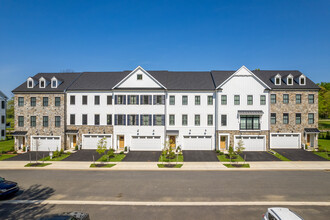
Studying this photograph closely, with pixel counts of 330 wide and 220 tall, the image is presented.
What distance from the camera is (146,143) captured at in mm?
32031

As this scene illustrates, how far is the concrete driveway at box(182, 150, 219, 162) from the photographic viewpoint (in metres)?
27.2

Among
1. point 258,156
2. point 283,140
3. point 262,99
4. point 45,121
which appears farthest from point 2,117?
point 283,140

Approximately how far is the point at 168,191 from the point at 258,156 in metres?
17.8

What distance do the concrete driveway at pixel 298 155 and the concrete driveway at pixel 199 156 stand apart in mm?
10168

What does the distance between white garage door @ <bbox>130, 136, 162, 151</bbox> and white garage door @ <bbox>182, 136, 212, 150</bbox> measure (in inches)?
170

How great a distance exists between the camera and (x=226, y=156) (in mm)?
28297

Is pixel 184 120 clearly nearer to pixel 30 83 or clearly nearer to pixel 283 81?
pixel 283 81

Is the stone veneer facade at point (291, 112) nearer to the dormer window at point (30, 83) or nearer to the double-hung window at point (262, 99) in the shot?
the double-hung window at point (262, 99)

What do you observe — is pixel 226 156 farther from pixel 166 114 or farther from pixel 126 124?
pixel 126 124

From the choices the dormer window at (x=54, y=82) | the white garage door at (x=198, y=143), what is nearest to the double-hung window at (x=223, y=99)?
the white garage door at (x=198, y=143)

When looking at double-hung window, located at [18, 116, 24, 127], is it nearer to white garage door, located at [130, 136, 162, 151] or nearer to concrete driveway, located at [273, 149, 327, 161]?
white garage door, located at [130, 136, 162, 151]

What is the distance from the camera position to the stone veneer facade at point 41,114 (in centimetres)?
3253

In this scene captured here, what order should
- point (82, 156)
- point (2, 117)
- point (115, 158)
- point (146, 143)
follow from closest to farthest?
1. point (115, 158)
2. point (82, 156)
3. point (146, 143)
4. point (2, 117)

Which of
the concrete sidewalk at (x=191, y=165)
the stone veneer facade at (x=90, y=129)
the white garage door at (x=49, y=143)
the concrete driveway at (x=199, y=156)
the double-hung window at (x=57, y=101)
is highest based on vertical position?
the double-hung window at (x=57, y=101)
